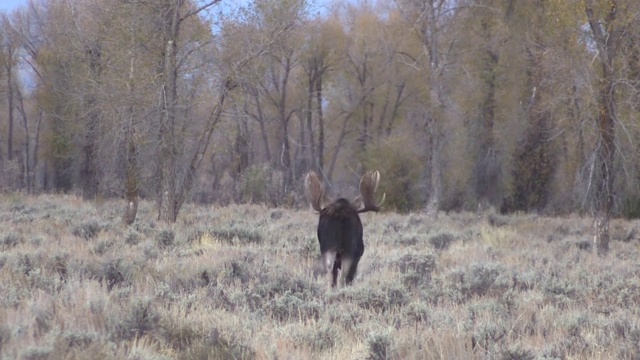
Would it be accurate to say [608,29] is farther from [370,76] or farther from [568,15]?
[370,76]

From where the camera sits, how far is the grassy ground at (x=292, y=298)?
6.17 meters

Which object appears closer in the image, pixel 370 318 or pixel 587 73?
pixel 370 318

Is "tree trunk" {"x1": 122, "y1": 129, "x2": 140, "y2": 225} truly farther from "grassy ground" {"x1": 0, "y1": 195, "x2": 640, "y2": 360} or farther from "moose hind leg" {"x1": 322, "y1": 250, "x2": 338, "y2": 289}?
"moose hind leg" {"x1": 322, "y1": 250, "x2": 338, "y2": 289}

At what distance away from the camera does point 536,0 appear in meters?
27.8

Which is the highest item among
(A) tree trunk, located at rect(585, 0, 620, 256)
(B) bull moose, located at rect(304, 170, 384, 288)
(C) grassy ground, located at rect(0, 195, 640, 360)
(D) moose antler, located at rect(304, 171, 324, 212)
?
(A) tree trunk, located at rect(585, 0, 620, 256)

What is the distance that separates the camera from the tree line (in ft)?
52.2

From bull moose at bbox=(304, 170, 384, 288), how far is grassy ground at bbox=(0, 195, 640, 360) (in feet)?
1.38

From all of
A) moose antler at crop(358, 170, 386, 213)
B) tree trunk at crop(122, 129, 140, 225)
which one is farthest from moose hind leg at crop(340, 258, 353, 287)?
tree trunk at crop(122, 129, 140, 225)

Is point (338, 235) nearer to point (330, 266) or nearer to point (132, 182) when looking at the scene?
point (330, 266)

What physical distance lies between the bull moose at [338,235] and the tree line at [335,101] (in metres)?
6.71

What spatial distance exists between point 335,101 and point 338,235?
31.7m

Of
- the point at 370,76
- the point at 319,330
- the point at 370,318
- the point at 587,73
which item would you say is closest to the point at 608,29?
the point at 587,73

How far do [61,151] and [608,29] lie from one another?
96.1ft

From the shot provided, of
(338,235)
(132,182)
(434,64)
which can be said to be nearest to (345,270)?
(338,235)
